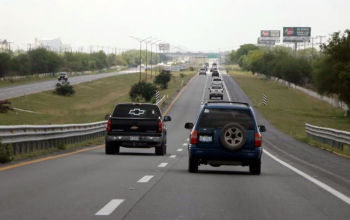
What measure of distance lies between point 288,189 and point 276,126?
43.7 metres

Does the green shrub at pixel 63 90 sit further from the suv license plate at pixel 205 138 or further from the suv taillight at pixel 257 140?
the suv taillight at pixel 257 140

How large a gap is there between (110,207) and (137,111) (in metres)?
15.9

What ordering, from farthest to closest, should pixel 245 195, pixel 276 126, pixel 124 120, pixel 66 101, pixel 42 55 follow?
pixel 42 55, pixel 66 101, pixel 276 126, pixel 124 120, pixel 245 195

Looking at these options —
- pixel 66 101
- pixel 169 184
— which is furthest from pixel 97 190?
pixel 66 101

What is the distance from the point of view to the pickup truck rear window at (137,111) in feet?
87.2

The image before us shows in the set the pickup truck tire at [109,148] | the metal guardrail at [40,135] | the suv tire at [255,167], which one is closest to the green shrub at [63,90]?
the metal guardrail at [40,135]

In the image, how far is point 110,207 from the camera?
10.9 m

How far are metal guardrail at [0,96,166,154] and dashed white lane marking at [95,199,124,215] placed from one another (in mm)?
9394

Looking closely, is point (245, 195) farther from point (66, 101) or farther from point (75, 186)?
point (66, 101)

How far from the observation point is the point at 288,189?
1427cm

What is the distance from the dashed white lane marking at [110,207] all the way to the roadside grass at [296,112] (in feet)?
75.9

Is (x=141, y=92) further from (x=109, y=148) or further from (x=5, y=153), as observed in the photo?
(x=5, y=153)

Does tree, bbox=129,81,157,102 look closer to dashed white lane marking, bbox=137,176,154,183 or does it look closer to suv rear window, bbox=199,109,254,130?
suv rear window, bbox=199,109,254,130

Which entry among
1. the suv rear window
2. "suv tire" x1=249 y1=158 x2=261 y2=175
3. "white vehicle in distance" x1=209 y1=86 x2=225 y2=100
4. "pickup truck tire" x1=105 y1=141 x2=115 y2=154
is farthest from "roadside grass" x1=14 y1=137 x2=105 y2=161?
"white vehicle in distance" x1=209 y1=86 x2=225 y2=100
